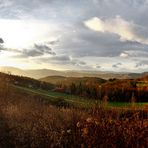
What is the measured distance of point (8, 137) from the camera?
1261 cm

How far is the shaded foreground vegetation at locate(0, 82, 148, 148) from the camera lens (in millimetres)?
10273

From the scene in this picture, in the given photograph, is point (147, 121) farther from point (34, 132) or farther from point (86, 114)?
point (34, 132)

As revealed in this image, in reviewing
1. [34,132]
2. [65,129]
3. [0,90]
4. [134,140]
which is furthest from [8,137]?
[0,90]

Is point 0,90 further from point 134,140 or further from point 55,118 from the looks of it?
point 134,140

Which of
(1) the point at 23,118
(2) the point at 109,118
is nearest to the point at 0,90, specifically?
(1) the point at 23,118

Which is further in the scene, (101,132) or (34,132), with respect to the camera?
(34,132)

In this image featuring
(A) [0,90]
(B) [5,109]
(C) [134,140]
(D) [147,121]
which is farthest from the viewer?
(A) [0,90]

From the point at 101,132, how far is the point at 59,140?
1108mm

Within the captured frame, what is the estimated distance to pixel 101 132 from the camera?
10.6m

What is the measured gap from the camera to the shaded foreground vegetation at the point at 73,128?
10273 mm

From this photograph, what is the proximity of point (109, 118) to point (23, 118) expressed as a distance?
3534 millimetres

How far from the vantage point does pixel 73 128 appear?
11523 mm

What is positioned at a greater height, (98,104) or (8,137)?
(98,104)

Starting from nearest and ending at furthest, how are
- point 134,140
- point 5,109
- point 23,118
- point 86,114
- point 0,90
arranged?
point 134,140 → point 86,114 → point 23,118 → point 5,109 → point 0,90
